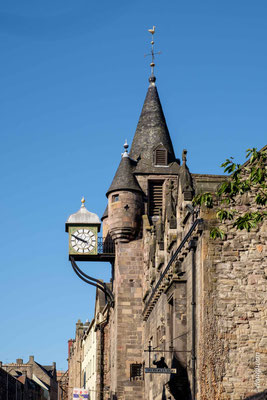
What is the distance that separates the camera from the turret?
4100cm

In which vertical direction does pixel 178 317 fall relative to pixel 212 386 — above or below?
above

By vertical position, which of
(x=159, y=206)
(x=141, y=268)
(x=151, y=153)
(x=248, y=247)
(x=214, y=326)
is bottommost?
(x=214, y=326)

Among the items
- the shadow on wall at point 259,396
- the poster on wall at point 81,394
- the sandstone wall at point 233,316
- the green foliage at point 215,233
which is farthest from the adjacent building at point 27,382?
the green foliage at point 215,233

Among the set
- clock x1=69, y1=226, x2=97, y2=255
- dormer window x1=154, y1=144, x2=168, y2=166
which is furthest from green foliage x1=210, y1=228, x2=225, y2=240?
clock x1=69, y1=226, x2=97, y2=255

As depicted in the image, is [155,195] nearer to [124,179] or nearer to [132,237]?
[124,179]

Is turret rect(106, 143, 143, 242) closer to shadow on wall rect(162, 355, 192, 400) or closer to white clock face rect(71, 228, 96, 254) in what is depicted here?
white clock face rect(71, 228, 96, 254)

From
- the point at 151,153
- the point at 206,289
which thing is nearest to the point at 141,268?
the point at 151,153

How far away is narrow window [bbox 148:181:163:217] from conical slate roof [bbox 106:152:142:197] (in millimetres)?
813

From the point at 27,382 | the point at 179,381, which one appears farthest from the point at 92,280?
the point at 27,382

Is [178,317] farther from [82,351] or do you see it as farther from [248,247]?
[82,351]

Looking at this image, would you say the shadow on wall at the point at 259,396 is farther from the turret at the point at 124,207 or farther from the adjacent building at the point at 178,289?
the turret at the point at 124,207

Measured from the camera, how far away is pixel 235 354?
23.1m

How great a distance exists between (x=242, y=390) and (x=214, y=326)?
178 centimetres

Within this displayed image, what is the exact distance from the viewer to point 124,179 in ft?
136
